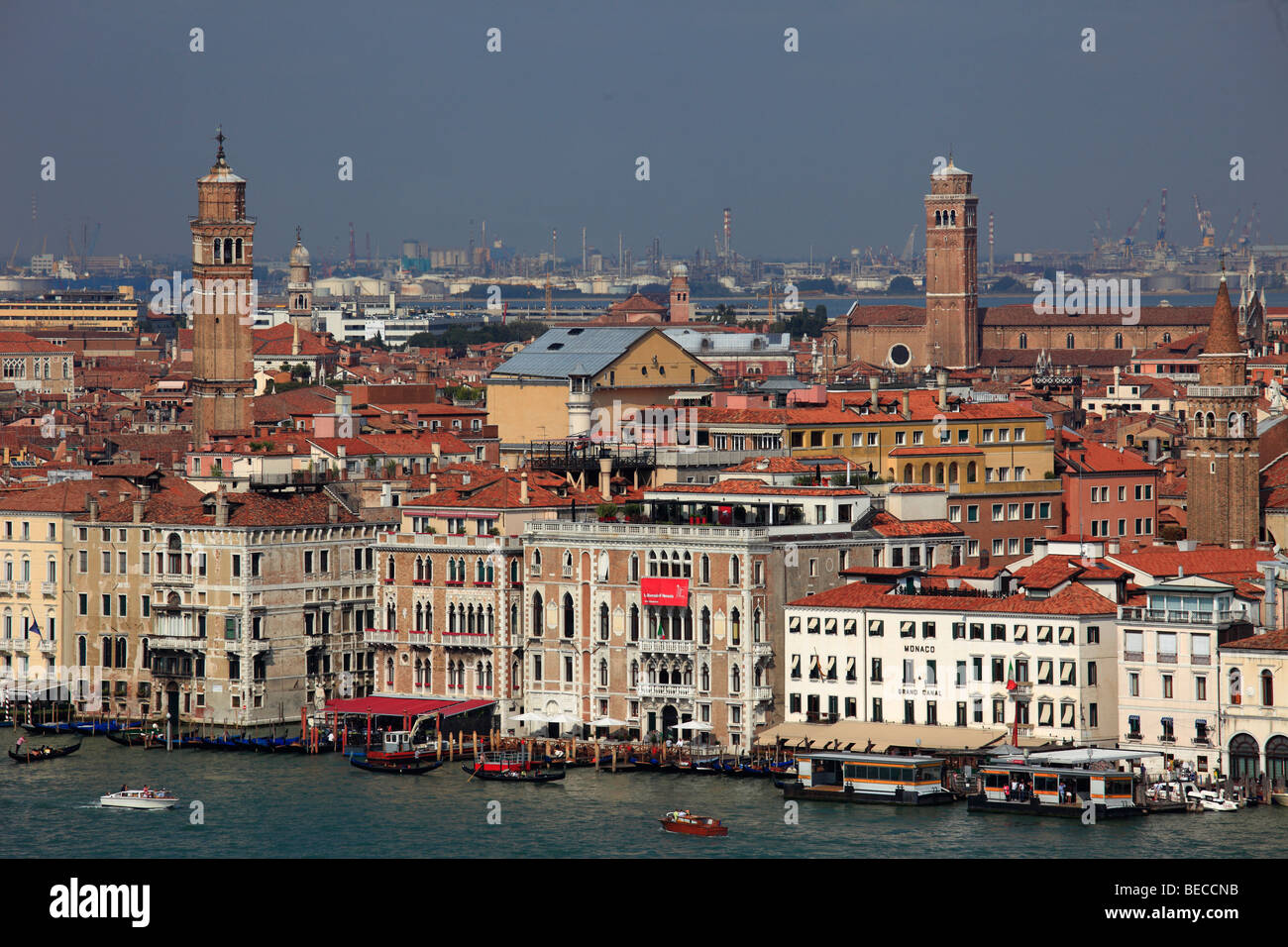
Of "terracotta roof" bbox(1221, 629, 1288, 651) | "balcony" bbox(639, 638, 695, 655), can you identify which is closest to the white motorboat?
"balcony" bbox(639, 638, 695, 655)

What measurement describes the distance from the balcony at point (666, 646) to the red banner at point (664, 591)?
52 cm

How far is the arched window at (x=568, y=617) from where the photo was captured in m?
39.7

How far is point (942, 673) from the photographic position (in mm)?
36062

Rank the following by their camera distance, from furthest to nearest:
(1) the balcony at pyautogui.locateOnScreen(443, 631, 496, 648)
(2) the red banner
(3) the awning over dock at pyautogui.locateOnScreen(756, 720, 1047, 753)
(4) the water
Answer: (1) the balcony at pyautogui.locateOnScreen(443, 631, 496, 648) → (2) the red banner → (3) the awning over dock at pyautogui.locateOnScreen(756, 720, 1047, 753) → (4) the water

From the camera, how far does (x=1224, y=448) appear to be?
4888 centimetres

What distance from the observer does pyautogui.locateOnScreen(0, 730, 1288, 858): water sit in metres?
31.4

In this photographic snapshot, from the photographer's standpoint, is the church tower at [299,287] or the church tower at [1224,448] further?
the church tower at [299,287]

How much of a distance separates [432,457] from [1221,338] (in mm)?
14938

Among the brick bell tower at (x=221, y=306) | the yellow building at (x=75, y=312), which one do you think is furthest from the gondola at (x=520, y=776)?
the yellow building at (x=75, y=312)

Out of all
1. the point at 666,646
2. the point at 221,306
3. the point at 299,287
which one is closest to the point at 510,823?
the point at 666,646

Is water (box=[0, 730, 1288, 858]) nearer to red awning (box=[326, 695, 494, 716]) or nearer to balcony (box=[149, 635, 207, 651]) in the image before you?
red awning (box=[326, 695, 494, 716])

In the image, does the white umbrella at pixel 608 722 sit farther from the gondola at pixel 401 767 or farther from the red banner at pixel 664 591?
the gondola at pixel 401 767

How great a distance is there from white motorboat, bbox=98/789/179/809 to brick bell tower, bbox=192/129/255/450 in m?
28.2
